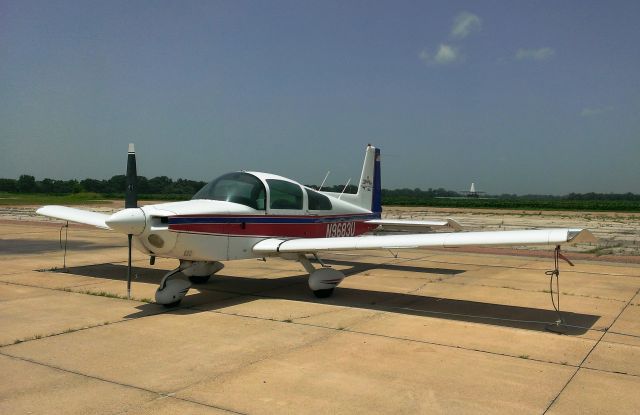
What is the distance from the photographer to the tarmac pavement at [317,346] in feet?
14.1

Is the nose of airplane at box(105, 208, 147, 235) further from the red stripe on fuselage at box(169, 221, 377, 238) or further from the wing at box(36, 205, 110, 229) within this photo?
the wing at box(36, 205, 110, 229)

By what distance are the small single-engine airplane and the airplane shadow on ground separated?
413 mm

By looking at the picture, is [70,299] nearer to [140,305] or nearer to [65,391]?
[140,305]

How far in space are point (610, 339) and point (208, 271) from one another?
6.58m

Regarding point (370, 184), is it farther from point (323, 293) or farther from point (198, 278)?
point (198, 278)

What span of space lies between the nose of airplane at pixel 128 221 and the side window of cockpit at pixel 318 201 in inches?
143

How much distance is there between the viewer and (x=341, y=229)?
1110 cm

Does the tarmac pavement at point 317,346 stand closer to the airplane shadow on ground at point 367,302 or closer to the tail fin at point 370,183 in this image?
the airplane shadow on ground at point 367,302

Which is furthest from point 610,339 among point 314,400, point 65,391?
point 65,391

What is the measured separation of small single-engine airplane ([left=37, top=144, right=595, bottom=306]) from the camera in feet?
23.0

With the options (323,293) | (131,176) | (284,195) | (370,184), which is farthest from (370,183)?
(131,176)

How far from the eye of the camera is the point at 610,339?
629 centimetres

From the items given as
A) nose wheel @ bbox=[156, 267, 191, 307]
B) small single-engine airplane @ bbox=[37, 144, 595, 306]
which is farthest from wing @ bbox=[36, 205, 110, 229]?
nose wheel @ bbox=[156, 267, 191, 307]


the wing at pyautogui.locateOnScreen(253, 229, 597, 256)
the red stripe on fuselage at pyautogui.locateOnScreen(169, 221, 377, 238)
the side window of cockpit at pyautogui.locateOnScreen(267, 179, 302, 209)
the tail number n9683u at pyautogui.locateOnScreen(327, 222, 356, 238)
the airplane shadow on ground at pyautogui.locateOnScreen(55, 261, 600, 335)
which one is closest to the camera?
the wing at pyautogui.locateOnScreen(253, 229, 597, 256)
